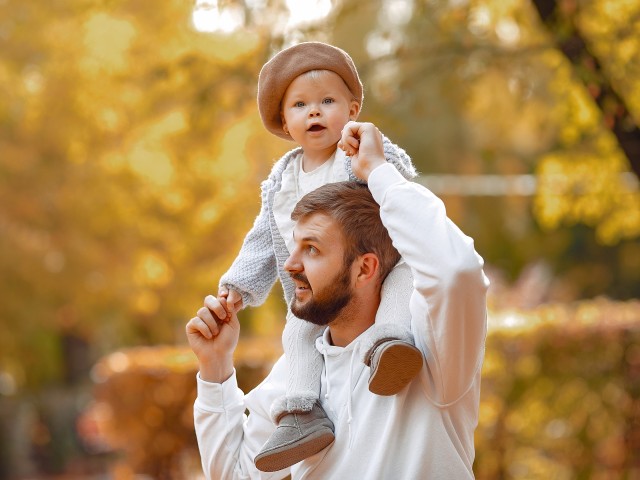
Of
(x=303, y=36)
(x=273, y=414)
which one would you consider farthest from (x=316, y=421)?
(x=303, y=36)

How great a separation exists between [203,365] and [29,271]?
45.3ft

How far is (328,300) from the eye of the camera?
2.98 m

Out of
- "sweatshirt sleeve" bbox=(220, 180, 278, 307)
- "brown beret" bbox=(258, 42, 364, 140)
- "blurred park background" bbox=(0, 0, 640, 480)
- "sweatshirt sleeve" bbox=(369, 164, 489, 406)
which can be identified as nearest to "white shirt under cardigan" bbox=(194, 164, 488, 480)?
"sweatshirt sleeve" bbox=(369, 164, 489, 406)

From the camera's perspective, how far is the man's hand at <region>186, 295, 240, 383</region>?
3.34 meters

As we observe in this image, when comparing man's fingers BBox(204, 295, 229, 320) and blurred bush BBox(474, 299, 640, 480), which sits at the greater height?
blurred bush BBox(474, 299, 640, 480)

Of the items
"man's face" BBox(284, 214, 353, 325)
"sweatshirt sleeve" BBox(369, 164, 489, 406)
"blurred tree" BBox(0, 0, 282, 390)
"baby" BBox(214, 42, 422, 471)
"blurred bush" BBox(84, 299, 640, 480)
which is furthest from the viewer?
"blurred tree" BBox(0, 0, 282, 390)

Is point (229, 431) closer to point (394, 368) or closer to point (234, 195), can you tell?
point (394, 368)

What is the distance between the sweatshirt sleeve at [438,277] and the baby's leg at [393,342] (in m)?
0.06


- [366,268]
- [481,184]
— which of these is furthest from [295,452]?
[481,184]

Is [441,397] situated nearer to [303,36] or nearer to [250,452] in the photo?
[250,452]

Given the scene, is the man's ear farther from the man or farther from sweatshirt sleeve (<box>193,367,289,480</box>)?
sweatshirt sleeve (<box>193,367,289,480</box>)

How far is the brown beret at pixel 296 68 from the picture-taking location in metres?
3.08

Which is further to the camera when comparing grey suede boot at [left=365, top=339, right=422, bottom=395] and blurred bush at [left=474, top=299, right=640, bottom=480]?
blurred bush at [left=474, top=299, right=640, bottom=480]

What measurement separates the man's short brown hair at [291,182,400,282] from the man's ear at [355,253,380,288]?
0.04 ft
